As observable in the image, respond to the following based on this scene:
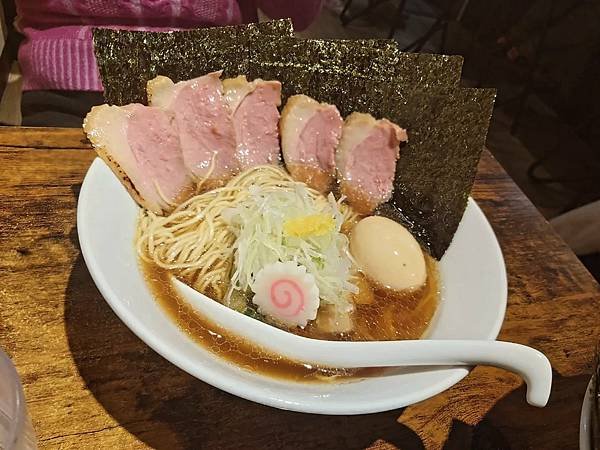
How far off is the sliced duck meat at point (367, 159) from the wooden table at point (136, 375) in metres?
0.35

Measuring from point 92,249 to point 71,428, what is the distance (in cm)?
26

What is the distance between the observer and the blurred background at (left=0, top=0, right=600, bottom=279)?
3.34m

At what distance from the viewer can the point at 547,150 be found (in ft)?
11.5

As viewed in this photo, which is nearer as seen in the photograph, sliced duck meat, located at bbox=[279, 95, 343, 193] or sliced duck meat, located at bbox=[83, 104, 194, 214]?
sliced duck meat, located at bbox=[83, 104, 194, 214]

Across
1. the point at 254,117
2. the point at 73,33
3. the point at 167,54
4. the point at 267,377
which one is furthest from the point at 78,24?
the point at 267,377

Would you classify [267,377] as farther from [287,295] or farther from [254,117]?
[254,117]

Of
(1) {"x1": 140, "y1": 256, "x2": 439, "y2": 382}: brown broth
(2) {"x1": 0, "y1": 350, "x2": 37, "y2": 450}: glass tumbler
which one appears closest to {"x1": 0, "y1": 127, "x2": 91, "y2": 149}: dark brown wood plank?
(1) {"x1": 140, "y1": 256, "x2": 439, "y2": 382}: brown broth

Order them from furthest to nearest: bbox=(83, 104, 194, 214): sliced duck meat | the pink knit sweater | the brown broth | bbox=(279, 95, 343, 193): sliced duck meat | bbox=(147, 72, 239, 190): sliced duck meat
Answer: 1. the pink knit sweater
2. bbox=(279, 95, 343, 193): sliced duck meat
3. bbox=(147, 72, 239, 190): sliced duck meat
4. bbox=(83, 104, 194, 214): sliced duck meat
5. the brown broth

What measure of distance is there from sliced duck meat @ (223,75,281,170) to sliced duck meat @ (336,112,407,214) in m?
0.15

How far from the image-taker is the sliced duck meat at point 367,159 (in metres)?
1.30

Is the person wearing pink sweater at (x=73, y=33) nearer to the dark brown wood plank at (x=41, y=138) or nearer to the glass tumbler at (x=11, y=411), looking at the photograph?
the dark brown wood plank at (x=41, y=138)

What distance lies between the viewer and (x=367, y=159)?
1311 millimetres

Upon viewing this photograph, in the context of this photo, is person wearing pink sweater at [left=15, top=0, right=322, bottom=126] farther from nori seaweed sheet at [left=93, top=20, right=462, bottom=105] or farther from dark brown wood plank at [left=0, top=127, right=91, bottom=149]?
nori seaweed sheet at [left=93, top=20, right=462, bottom=105]

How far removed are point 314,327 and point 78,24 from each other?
1001 millimetres
